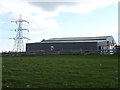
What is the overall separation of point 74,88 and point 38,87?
1.13 metres

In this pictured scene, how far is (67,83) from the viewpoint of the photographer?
29.7 feet

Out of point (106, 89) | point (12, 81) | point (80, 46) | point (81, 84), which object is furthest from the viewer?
point (80, 46)

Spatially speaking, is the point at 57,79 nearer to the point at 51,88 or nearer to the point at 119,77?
the point at 51,88

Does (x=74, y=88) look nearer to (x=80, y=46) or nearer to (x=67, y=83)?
(x=67, y=83)

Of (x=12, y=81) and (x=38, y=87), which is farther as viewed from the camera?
(x=12, y=81)

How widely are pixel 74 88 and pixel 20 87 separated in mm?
1694

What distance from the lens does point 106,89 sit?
8.16m

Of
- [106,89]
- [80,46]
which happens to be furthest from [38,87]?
[80,46]

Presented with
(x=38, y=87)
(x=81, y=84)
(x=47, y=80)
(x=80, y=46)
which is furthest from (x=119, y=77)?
(x=80, y=46)

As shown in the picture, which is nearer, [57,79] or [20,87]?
[20,87]

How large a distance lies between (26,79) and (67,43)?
157ft

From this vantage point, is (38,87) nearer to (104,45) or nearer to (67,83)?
(67,83)

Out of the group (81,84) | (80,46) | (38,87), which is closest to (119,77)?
(81,84)

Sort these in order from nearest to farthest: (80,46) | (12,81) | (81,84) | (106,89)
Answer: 1. (106,89)
2. (81,84)
3. (12,81)
4. (80,46)
